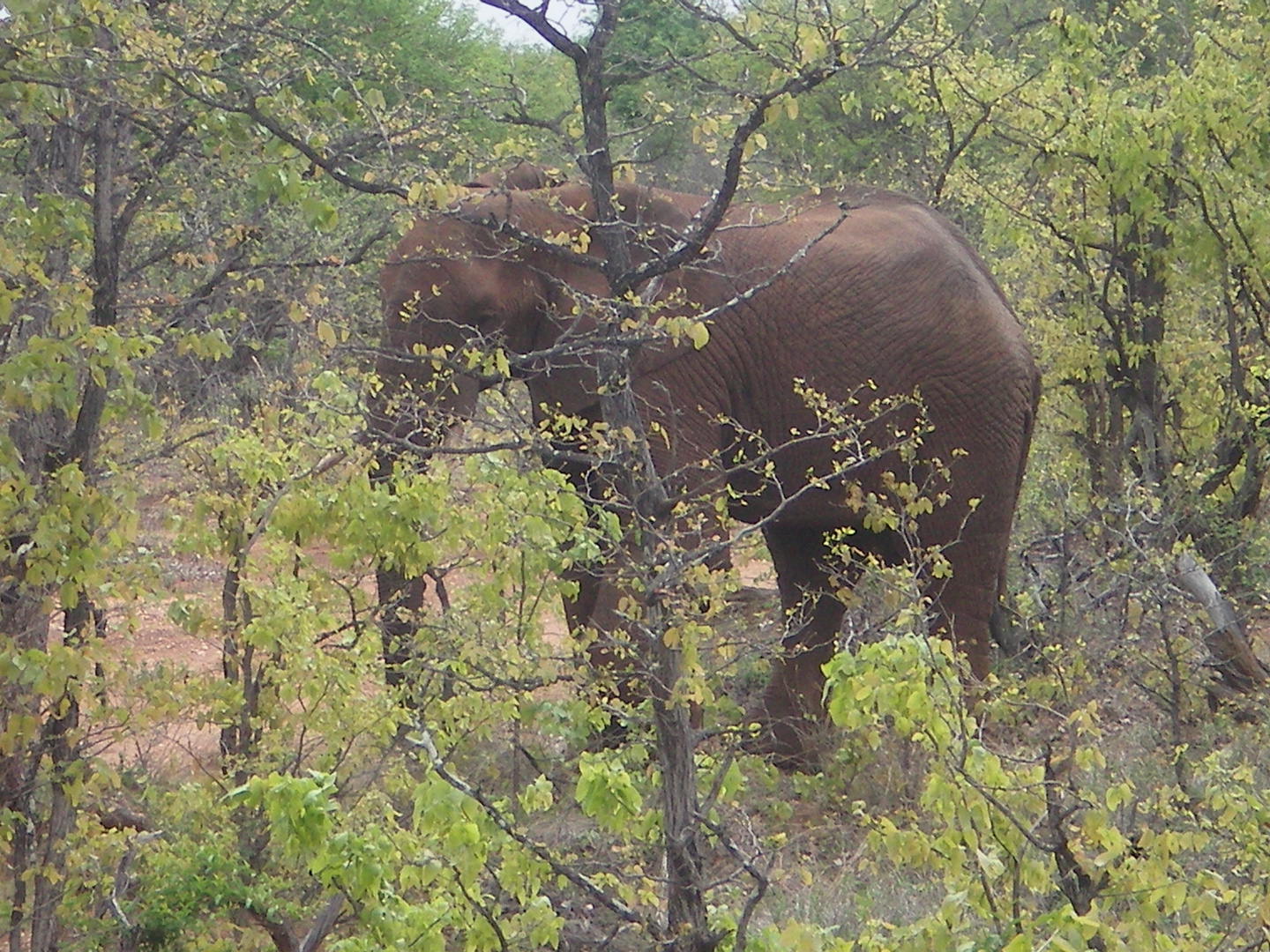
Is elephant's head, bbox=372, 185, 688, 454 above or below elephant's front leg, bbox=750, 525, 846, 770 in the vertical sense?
above

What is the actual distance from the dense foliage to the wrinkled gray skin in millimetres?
394

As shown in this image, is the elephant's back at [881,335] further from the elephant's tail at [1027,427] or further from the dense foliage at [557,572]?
the dense foliage at [557,572]

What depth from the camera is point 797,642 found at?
24.5 ft

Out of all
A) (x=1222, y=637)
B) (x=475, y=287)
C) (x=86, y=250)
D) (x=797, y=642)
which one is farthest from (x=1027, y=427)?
(x=86, y=250)

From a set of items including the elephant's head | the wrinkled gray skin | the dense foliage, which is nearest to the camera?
the dense foliage

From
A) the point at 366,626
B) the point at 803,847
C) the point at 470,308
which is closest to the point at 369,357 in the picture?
the point at 470,308

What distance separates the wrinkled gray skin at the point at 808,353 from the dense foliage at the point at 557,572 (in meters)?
0.39

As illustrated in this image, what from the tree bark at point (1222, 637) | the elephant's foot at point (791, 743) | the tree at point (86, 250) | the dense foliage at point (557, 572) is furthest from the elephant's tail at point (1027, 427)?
the tree at point (86, 250)

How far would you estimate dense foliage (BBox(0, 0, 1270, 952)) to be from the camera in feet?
10.4

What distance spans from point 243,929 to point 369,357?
7.71ft

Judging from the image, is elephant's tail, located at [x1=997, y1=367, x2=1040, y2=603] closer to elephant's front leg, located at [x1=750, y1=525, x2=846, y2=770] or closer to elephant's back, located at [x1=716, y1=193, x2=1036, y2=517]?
elephant's back, located at [x1=716, y1=193, x2=1036, y2=517]

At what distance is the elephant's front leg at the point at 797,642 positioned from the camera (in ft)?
24.1

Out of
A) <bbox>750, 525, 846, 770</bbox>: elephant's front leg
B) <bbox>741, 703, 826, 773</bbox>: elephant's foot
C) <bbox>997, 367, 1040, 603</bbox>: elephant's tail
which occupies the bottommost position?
<bbox>741, 703, 826, 773</bbox>: elephant's foot

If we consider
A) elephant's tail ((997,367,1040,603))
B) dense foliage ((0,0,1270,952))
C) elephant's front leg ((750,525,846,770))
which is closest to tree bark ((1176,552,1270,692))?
dense foliage ((0,0,1270,952))
